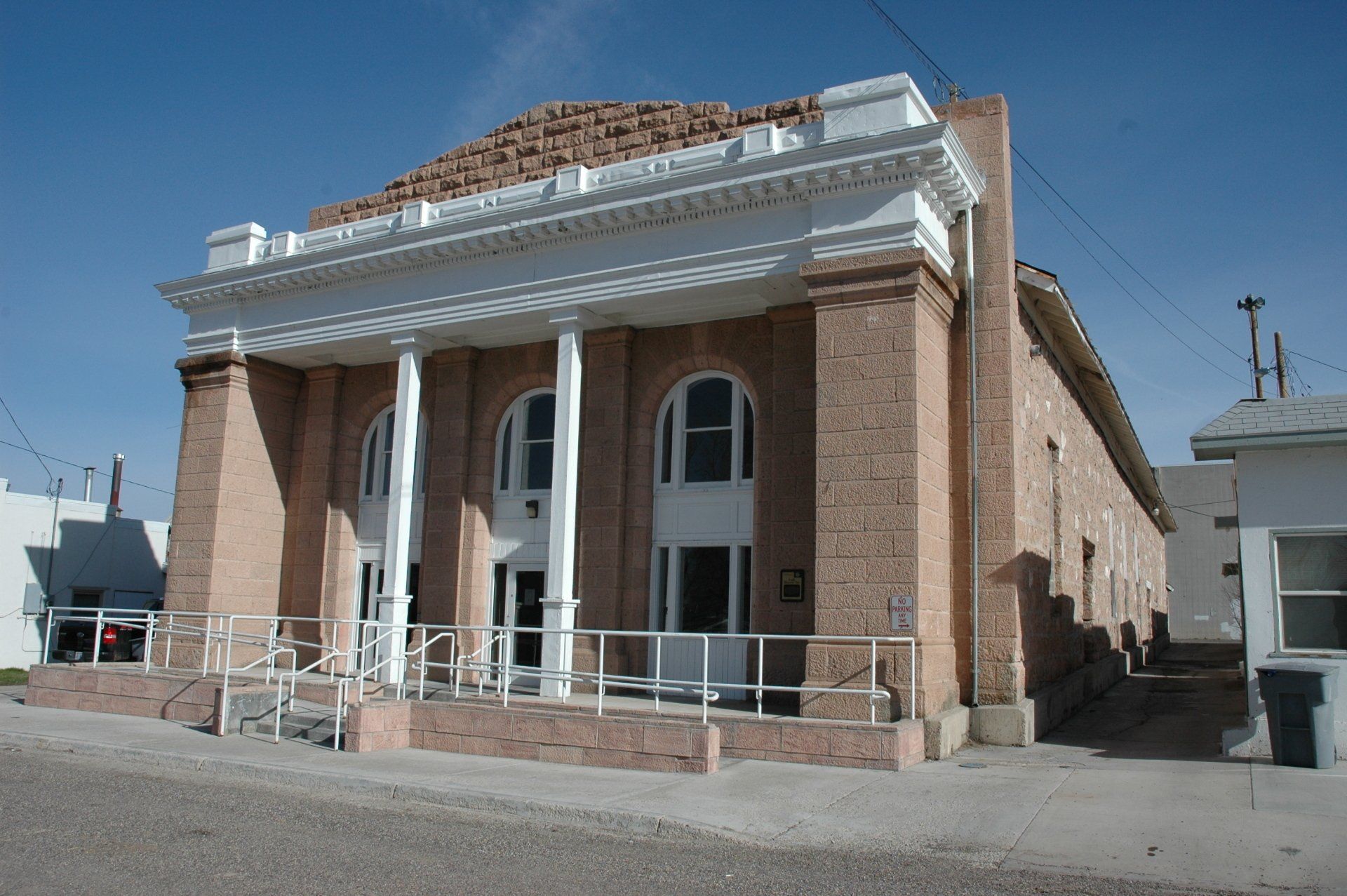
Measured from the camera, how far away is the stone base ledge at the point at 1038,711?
13.0 meters

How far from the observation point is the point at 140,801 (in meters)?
9.28

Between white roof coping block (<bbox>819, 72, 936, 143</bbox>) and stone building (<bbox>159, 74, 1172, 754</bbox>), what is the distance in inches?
1.7

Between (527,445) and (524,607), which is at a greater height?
(527,445)

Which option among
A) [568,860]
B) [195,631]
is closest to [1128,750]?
[568,860]

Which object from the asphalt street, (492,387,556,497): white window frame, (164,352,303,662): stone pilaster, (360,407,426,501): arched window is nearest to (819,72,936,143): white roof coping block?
(492,387,556,497): white window frame

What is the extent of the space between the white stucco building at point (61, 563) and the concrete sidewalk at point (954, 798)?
15.0 meters

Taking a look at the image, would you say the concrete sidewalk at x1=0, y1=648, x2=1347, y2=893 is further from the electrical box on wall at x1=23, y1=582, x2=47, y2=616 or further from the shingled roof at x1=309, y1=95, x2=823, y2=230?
the electrical box on wall at x1=23, y1=582, x2=47, y2=616

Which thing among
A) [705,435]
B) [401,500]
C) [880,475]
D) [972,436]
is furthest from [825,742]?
[401,500]

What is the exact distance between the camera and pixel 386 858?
7223 millimetres

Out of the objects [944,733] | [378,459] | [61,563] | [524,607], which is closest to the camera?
[944,733]

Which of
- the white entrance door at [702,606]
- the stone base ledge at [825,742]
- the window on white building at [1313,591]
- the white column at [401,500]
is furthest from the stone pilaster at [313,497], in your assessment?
the window on white building at [1313,591]

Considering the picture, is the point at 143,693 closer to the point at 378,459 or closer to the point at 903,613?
the point at 378,459

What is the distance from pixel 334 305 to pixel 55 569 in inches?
574

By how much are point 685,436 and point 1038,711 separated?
6.61 metres
